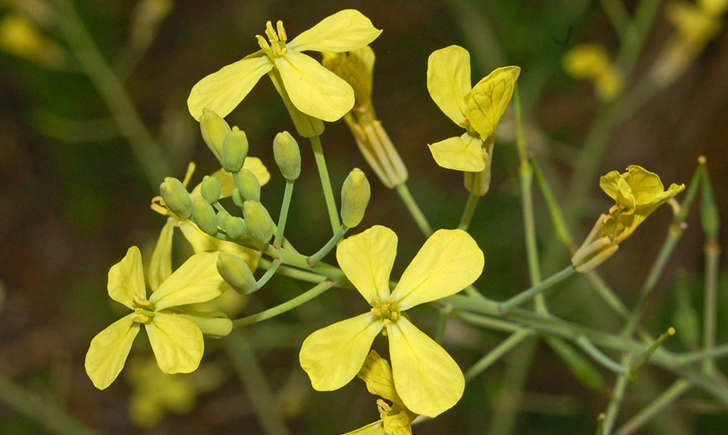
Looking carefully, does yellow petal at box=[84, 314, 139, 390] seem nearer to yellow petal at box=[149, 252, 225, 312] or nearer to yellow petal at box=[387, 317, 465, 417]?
yellow petal at box=[149, 252, 225, 312]

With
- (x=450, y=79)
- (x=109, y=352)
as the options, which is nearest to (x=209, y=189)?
(x=109, y=352)

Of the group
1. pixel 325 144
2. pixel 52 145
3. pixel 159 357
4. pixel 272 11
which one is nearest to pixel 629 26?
pixel 325 144

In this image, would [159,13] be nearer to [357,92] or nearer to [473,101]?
[357,92]

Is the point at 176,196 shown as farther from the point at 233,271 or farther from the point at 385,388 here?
the point at 385,388

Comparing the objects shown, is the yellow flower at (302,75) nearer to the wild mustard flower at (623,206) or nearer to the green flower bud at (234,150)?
the green flower bud at (234,150)

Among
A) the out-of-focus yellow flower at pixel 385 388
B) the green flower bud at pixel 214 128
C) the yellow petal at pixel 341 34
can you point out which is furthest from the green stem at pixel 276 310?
the yellow petal at pixel 341 34
